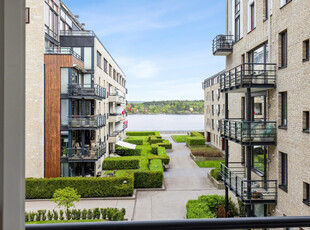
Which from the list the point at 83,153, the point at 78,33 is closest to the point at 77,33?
the point at 78,33

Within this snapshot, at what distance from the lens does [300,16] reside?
452 centimetres

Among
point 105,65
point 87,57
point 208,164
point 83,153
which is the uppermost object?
point 105,65

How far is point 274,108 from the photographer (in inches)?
218

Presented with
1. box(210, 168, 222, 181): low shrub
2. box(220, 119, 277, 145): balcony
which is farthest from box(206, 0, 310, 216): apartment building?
box(210, 168, 222, 181): low shrub

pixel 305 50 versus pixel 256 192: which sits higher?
pixel 305 50

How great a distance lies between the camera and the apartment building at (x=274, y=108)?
450cm

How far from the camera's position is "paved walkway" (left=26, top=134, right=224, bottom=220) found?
7.65 metres

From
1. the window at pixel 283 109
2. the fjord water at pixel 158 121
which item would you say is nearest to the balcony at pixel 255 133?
the window at pixel 283 109

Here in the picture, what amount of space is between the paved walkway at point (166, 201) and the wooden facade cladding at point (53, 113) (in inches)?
64.5

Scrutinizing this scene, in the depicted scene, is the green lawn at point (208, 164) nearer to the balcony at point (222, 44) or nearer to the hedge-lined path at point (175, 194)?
the hedge-lined path at point (175, 194)

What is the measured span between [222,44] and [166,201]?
5.24m

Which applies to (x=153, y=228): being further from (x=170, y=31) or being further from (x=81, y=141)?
(x=81, y=141)

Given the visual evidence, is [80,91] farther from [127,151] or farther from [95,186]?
[127,151]

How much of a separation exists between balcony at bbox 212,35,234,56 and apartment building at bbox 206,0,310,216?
0.58 metres
